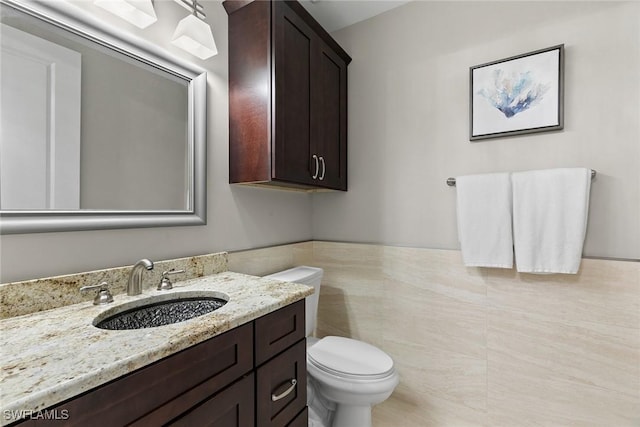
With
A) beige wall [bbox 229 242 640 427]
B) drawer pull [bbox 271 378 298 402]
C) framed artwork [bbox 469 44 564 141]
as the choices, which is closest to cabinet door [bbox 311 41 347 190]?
beige wall [bbox 229 242 640 427]

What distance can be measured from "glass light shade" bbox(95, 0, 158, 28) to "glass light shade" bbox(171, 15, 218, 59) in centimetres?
12

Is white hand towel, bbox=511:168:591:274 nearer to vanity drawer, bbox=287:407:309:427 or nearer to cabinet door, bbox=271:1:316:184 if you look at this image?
cabinet door, bbox=271:1:316:184

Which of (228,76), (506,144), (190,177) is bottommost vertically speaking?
(190,177)

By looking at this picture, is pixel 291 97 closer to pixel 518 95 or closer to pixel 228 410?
pixel 518 95

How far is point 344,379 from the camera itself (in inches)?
54.4

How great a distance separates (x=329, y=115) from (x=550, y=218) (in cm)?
124

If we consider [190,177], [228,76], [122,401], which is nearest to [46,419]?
[122,401]

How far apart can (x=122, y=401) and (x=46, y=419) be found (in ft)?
0.40

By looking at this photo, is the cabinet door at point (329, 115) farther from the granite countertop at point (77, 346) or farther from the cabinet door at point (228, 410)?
the cabinet door at point (228, 410)

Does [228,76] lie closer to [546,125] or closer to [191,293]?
[191,293]

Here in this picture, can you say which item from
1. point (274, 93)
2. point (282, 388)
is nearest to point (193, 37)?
point (274, 93)

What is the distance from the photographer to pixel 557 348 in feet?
4.61

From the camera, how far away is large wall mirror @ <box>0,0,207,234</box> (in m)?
0.90

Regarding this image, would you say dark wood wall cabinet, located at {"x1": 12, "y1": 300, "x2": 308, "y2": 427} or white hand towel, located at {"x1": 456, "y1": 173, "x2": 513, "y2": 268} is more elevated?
white hand towel, located at {"x1": 456, "y1": 173, "x2": 513, "y2": 268}
